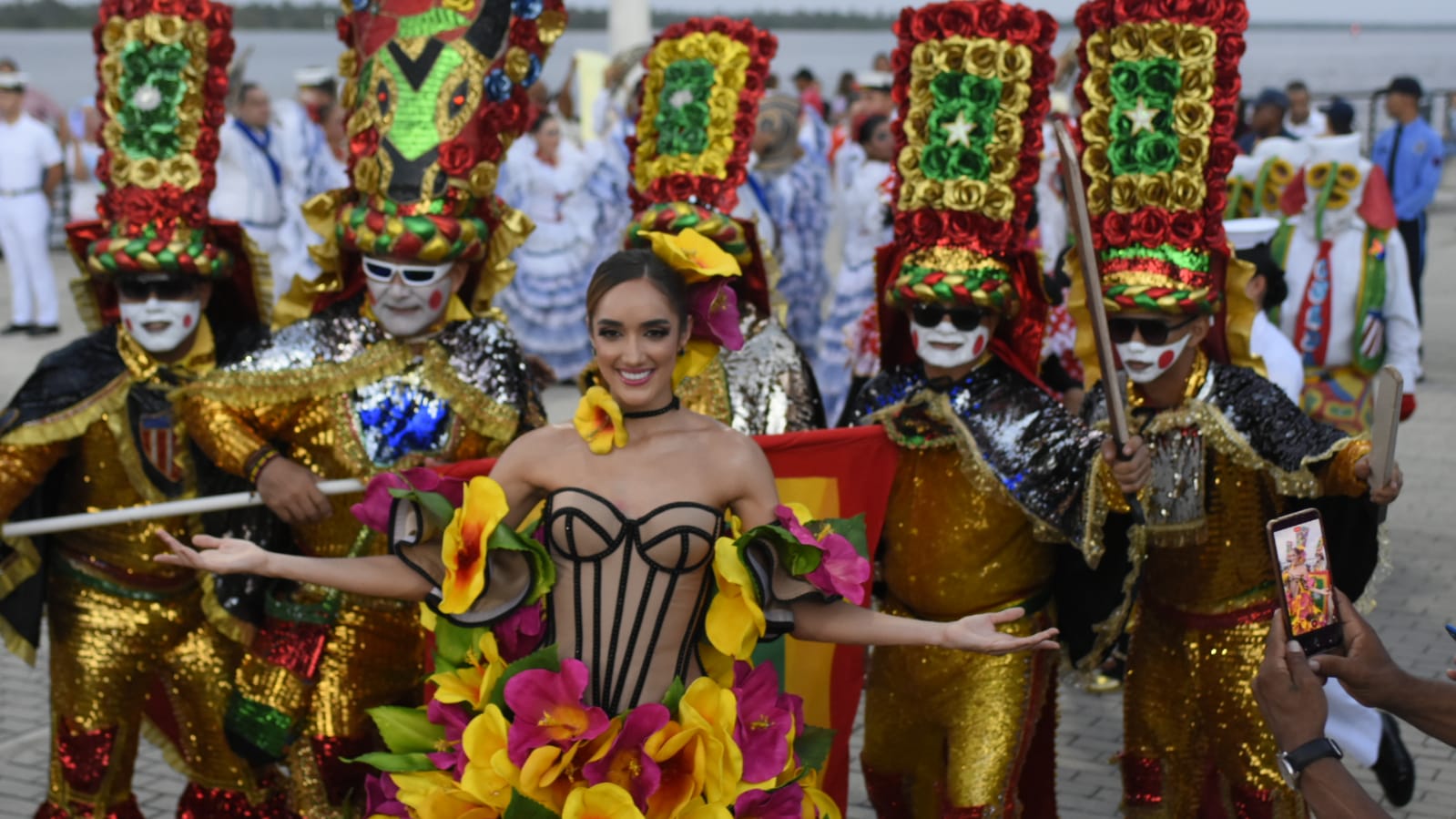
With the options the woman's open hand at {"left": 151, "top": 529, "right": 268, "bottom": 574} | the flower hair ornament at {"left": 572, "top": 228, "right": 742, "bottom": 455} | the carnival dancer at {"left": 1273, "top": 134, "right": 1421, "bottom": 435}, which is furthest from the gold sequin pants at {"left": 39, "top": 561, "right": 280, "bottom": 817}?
the carnival dancer at {"left": 1273, "top": 134, "right": 1421, "bottom": 435}

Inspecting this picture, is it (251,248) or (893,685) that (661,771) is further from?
(251,248)

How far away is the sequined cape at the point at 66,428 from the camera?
529cm

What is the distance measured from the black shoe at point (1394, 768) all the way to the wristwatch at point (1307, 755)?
2921mm

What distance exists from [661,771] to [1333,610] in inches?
50.1

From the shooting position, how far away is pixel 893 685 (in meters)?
5.09

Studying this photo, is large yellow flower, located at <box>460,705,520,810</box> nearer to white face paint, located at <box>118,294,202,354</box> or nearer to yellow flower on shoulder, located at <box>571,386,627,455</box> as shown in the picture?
yellow flower on shoulder, located at <box>571,386,627,455</box>

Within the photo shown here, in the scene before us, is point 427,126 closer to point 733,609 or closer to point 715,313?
point 715,313

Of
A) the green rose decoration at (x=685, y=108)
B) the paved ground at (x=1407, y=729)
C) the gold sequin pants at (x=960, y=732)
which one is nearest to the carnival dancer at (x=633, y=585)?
the gold sequin pants at (x=960, y=732)

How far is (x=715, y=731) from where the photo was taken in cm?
367

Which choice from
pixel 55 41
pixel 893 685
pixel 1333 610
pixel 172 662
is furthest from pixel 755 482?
pixel 55 41

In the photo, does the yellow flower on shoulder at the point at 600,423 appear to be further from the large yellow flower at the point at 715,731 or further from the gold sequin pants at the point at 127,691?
the gold sequin pants at the point at 127,691

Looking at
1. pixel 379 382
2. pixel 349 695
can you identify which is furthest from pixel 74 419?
pixel 349 695

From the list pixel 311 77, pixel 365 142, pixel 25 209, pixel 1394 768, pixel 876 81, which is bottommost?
pixel 25 209

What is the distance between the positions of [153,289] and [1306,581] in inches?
134
